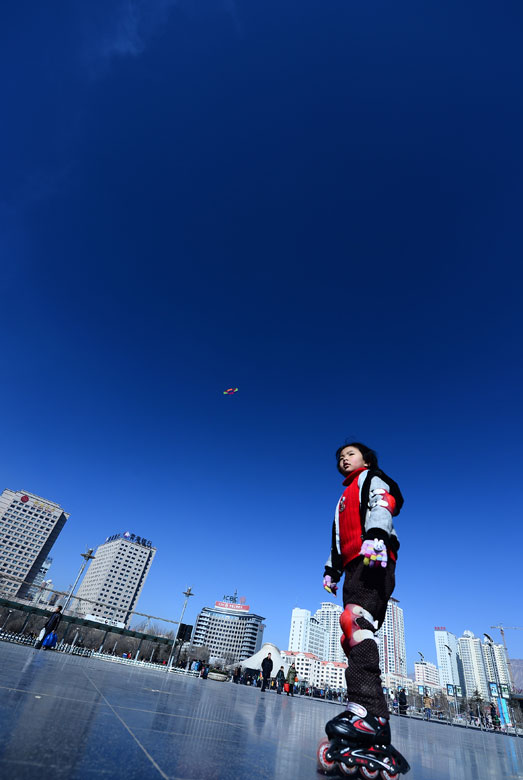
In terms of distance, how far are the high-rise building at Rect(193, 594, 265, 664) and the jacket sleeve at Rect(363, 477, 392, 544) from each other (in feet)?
620

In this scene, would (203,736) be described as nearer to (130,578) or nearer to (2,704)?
(2,704)

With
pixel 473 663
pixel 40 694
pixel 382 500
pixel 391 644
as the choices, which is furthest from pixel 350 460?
pixel 391 644

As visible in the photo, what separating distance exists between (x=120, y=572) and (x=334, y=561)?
→ 194 metres

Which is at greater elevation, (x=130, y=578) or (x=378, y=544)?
(x=130, y=578)

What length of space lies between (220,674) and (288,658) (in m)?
154

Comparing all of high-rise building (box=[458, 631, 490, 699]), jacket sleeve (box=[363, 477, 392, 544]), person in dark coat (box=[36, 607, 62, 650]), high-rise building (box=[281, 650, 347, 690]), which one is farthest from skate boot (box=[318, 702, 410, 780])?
high-rise building (box=[458, 631, 490, 699])

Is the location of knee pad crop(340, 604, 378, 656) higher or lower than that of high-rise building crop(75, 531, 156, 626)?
lower

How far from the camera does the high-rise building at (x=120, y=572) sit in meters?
164

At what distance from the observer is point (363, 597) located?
8.09 feet

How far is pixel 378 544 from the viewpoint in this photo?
2.42m

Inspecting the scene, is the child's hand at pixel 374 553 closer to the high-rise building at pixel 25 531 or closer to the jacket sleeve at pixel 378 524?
the jacket sleeve at pixel 378 524

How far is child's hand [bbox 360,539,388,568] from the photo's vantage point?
2.39m

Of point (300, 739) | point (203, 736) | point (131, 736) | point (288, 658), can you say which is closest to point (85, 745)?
point (131, 736)

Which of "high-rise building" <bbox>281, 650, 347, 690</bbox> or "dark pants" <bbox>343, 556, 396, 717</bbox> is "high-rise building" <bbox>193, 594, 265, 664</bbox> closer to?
"high-rise building" <bbox>281, 650, 347, 690</bbox>
